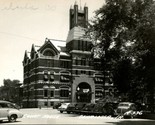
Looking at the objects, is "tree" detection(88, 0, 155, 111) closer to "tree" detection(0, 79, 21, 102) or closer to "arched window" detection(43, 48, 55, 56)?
"arched window" detection(43, 48, 55, 56)

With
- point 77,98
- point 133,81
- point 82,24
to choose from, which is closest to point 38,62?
point 77,98

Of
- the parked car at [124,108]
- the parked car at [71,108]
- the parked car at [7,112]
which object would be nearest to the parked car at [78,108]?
the parked car at [71,108]

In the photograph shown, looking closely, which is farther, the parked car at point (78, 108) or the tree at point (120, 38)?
the parked car at point (78, 108)

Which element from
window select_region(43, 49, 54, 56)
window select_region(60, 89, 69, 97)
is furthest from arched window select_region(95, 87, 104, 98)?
window select_region(43, 49, 54, 56)

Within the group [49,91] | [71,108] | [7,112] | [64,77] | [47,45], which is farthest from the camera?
[64,77]

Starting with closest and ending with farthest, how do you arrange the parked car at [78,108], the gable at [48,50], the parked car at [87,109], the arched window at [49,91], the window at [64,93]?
the parked car at [87,109]
the parked car at [78,108]
the arched window at [49,91]
the gable at [48,50]
the window at [64,93]

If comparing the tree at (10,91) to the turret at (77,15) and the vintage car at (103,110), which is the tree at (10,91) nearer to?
the turret at (77,15)

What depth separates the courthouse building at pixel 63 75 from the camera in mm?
68750

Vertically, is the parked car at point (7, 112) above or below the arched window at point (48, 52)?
below

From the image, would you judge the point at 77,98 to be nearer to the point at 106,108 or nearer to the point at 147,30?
the point at 106,108

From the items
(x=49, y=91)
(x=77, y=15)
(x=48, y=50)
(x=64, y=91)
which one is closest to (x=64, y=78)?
(x=64, y=91)

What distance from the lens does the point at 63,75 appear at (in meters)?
71.9

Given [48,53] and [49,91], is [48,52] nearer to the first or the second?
[48,53]

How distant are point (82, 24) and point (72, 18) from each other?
3786cm
